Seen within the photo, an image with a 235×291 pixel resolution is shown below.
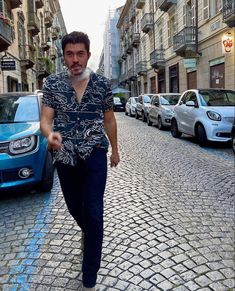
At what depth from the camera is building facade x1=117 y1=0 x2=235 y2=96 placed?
1783 cm

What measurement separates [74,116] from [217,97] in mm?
8823

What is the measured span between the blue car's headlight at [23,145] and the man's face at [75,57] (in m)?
2.43

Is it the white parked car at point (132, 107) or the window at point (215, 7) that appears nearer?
the window at point (215, 7)

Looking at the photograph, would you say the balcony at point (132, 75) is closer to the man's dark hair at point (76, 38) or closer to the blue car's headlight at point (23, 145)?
the blue car's headlight at point (23, 145)

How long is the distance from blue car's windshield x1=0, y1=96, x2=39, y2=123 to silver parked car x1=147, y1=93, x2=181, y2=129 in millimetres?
8817

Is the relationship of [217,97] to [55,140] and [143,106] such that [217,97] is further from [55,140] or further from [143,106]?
[143,106]

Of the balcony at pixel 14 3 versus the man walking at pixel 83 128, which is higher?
the balcony at pixel 14 3

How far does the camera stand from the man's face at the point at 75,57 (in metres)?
2.63

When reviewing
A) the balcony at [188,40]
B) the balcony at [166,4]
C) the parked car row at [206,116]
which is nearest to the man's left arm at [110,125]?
the parked car row at [206,116]

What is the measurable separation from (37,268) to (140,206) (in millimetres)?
1896

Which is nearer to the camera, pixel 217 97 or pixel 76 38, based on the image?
pixel 76 38

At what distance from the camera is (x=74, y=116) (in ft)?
8.55

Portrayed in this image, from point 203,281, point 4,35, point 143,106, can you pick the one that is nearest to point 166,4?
point 143,106

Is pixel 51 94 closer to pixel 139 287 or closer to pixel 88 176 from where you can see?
pixel 88 176
